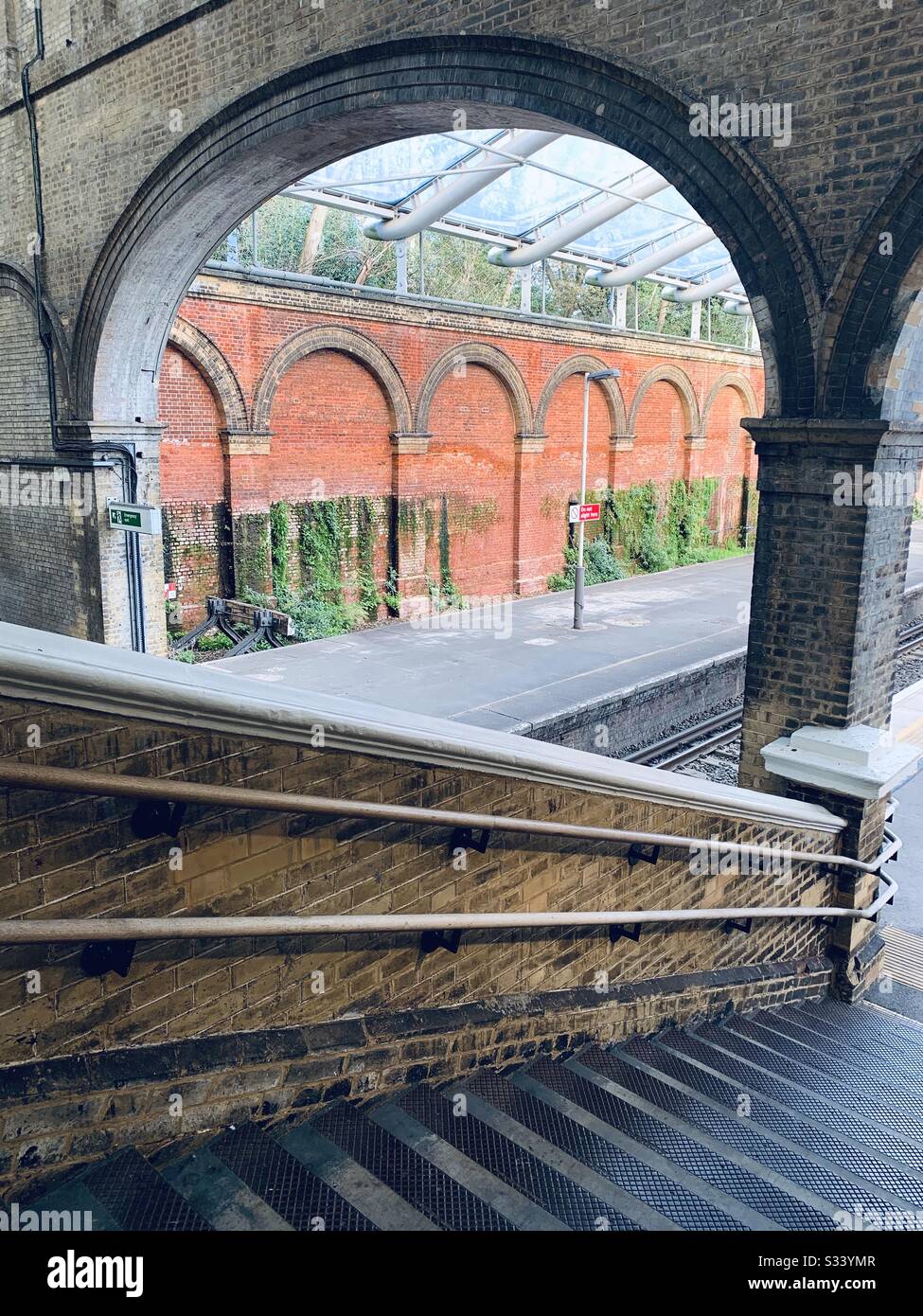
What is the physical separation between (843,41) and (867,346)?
164 centimetres

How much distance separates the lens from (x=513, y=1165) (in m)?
3.07

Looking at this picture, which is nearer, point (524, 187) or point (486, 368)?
point (524, 187)

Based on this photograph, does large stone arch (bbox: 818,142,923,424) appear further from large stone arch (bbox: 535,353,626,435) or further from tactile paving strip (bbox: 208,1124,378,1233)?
large stone arch (bbox: 535,353,626,435)

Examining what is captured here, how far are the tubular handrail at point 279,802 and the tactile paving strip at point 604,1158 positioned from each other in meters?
0.95

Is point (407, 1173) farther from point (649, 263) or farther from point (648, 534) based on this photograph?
point (648, 534)

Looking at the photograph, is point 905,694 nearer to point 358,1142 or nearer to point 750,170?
point 750,170

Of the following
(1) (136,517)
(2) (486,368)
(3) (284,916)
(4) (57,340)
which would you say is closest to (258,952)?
(3) (284,916)

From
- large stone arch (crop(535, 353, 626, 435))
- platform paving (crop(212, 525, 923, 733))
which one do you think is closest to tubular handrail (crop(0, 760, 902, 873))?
platform paving (crop(212, 525, 923, 733))

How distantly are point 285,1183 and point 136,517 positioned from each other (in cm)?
814

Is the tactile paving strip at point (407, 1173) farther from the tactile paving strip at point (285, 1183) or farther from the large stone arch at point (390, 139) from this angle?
the large stone arch at point (390, 139)

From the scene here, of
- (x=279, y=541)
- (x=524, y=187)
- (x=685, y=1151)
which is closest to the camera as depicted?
(x=685, y=1151)

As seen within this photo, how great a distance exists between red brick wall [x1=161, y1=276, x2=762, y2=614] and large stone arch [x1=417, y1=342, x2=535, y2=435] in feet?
0.19

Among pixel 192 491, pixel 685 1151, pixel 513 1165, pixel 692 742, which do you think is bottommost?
pixel 692 742
